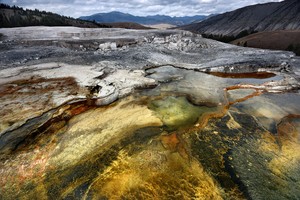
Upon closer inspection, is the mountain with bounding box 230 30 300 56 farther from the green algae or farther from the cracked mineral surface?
the green algae

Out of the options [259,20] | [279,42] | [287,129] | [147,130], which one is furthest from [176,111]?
[259,20]

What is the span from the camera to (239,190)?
281cm

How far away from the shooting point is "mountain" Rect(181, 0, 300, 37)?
206 ft

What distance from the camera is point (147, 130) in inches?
160

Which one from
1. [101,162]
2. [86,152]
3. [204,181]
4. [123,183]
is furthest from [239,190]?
[86,152]

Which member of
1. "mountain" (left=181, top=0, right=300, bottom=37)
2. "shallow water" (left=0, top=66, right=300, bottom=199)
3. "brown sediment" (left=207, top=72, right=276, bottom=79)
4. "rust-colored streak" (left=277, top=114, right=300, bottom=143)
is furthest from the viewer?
"mountain" (left=181, top=0, right=300, bottom=37)

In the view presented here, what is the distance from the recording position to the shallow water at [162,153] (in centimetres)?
281

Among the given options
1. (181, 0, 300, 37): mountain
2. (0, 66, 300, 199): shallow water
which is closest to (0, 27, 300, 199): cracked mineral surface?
(0, 66, 300, 199): shallow water

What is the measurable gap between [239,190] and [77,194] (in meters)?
2.26

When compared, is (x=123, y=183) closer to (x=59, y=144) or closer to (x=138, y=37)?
(x=59, y=144)

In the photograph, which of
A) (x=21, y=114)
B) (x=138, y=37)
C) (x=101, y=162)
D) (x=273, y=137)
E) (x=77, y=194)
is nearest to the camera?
(x=77, y=194)

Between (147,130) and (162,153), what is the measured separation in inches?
28.9

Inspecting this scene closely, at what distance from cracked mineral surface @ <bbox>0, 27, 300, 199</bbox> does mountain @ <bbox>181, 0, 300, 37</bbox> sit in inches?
2102

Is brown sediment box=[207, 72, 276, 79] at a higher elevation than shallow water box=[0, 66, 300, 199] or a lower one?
higher
